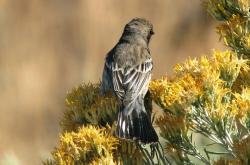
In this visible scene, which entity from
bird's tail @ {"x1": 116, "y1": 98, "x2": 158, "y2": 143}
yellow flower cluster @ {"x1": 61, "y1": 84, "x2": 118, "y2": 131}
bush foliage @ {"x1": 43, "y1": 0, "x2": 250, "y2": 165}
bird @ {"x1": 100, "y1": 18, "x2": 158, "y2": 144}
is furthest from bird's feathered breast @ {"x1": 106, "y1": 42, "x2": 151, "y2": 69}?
bush foliage @ {"x1": 43, "y1": 0, "x2": 250, "y2": 165}

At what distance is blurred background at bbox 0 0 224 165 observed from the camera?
20250 mm

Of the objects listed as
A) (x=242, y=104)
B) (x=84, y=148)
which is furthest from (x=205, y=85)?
(x=84, y=148)

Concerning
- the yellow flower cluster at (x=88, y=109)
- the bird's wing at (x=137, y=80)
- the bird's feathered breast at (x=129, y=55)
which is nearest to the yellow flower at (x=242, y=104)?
the yellow flower cluster at (x=88, y=109)

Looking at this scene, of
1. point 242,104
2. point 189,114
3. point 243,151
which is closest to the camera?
point 243,151

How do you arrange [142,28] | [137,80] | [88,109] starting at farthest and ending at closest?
1. [142,28]
2. [137,80]
3. [88,109]

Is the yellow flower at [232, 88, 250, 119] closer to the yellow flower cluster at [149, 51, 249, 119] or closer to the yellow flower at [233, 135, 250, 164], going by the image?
the yellow flower cluster at [149, 51, 249, 119]

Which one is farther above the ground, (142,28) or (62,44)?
(142,28)

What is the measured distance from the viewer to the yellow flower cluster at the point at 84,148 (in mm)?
7648

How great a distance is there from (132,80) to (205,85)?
6.90 ft

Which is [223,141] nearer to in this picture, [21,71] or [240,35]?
[240,35]

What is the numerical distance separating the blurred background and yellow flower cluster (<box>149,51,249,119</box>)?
11789 millimetres

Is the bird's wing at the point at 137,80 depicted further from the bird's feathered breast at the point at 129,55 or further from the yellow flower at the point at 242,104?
the yellow flower at the point at 242,104

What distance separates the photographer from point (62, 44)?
2116 centimetres

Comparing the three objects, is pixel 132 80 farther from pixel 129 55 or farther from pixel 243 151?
pixel 243 151
